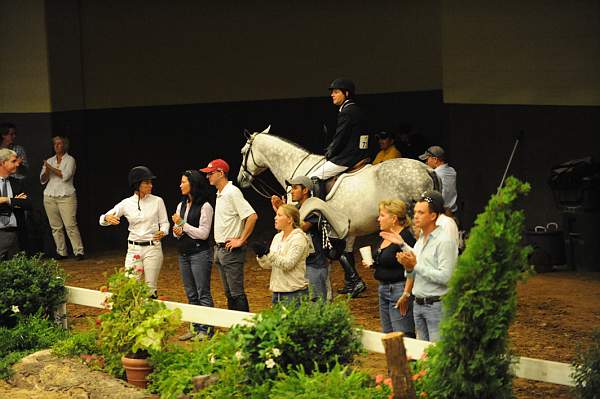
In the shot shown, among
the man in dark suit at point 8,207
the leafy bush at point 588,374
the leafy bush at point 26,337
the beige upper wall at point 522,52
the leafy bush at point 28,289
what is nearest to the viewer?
the leafy bush at point 588,374

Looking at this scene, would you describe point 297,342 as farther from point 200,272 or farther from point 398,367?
point 200,272

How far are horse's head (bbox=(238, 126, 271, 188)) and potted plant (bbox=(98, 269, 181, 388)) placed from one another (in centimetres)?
418

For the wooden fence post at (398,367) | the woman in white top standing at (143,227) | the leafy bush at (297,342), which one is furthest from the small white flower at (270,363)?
the woman in white top standing at (143,227)

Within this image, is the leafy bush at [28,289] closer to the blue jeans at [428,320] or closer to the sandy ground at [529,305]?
the sandy ground at [529,305]

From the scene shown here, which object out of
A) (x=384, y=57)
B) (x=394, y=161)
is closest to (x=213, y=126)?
(x=384, y=57)

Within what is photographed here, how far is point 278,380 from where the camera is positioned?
8.21 m

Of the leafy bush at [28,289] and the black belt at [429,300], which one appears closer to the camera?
the black belt at [429,300]

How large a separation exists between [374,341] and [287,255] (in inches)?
70.3

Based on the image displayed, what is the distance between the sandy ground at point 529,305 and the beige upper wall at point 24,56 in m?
2.50

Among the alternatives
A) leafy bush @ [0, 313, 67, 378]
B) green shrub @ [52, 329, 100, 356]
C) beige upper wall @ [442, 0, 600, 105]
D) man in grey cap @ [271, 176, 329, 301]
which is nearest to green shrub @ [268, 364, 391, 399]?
green shrub @ [52, 329, 100, 356]

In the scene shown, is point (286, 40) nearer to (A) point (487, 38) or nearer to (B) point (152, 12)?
(B) point (152, 12)

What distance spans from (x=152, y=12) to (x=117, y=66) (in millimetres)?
1092

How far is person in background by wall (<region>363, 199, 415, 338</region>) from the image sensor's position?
938cm

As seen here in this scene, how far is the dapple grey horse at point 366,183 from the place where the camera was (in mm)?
12805
